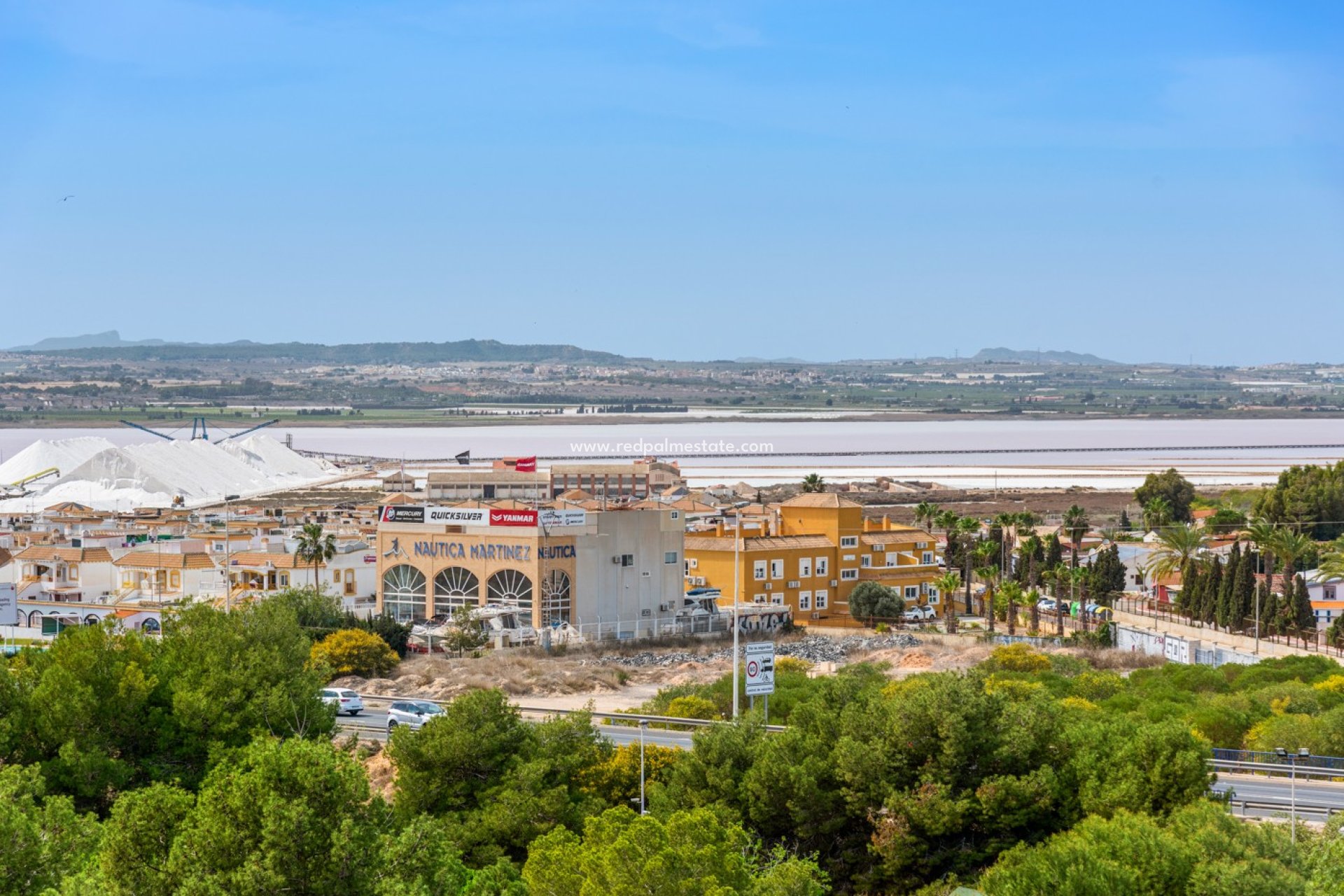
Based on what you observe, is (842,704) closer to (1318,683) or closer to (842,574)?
(1318,683)

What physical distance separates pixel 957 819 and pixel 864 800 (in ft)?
4.40

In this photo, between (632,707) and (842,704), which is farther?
(632,707)

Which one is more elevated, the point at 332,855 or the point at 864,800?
the point at 332,855

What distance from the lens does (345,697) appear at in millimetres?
33844

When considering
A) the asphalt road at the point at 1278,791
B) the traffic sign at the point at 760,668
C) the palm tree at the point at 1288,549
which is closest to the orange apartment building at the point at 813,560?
the palm tree at the point at 1288,549

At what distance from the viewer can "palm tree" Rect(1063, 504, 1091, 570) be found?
6266 centimetres

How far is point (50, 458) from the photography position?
122875 mm

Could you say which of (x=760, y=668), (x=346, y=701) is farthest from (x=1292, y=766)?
(x=346, y=701)

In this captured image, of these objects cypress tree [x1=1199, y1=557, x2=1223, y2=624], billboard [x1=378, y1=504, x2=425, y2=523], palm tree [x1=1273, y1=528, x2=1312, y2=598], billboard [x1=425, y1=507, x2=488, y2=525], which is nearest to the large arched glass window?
billboard [x1=425, y1=507, x2=488, y2=525]

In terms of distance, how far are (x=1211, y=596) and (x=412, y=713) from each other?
30.8m

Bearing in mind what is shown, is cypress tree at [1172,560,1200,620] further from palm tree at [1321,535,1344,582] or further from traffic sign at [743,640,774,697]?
traffic sign at [743,640,774,697]

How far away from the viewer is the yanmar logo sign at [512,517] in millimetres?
48062

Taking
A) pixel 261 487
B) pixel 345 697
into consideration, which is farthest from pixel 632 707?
pixel 261 487

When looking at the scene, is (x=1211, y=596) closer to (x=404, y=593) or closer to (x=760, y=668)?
(x=404, y=593)
